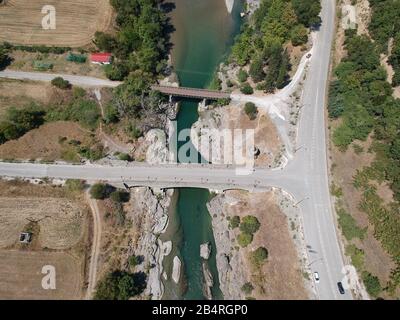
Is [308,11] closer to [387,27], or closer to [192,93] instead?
[387,27]

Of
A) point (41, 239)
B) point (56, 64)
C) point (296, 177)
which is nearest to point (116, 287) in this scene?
point (41, 239)

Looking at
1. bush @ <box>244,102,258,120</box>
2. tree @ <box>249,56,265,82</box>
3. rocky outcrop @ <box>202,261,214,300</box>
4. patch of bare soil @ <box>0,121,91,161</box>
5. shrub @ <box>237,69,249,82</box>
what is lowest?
rocky outcrop @ <box>202,261,214,300</box>

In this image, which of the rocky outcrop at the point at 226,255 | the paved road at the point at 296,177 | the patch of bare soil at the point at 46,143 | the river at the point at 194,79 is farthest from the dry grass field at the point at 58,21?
the rocky outcrop at the point at 226,255

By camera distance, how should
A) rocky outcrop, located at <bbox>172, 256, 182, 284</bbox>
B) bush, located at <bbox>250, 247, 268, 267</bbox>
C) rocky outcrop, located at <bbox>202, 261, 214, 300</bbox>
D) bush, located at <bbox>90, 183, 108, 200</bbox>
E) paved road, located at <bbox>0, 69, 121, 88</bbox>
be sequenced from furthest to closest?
paved road, located at <bbox>0, 69, 121, 88</bbox> → rocky outcrop, located at <bbox>172, 256, 182, 284</bbox> → rocky outcrop, located at <bbox>202, 261, 214, 300</bbox> → bush, located at <bbox>90, 183, 108, 200</bbox> → bush, located at <bbox>250, 247, 268, 267</bbox>

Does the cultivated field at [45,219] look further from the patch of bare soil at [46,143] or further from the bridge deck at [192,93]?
the bridge deck at [192,93]

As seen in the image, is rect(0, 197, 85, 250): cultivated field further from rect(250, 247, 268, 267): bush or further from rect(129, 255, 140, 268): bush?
rect(250, 247, 268, 267): bush

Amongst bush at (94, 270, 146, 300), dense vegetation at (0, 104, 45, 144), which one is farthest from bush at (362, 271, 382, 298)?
dense vegetation at (0, 104, 45, 144)
